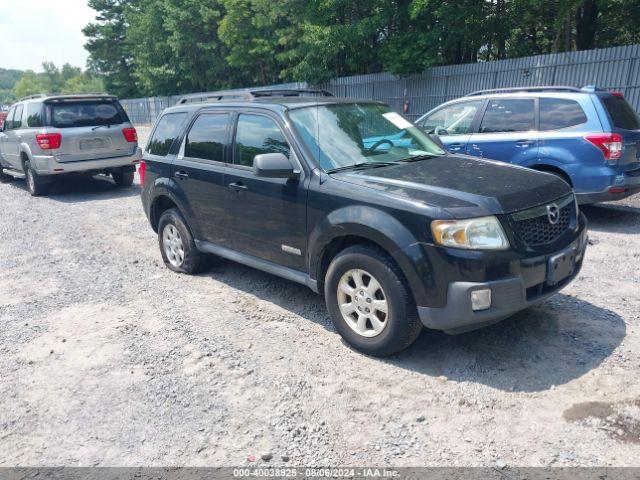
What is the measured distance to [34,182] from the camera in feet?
35.7

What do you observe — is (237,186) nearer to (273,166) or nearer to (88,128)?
(273,166)

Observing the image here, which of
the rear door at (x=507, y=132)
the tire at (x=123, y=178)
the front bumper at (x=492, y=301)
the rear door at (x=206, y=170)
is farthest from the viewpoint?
the tire at (x=123, y=178)

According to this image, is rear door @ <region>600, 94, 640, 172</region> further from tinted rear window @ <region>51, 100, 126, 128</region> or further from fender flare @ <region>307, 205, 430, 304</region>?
tinted rear window @ <region>51, 100, 126, 128</region>

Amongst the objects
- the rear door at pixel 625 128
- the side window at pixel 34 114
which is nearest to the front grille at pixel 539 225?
the rear door at pixel 625 128

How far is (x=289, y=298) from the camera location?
4.98 meters

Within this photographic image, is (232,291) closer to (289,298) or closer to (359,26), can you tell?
(289,298)

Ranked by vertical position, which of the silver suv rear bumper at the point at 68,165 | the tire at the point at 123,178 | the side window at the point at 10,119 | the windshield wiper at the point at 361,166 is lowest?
the tire at the point at 123,178

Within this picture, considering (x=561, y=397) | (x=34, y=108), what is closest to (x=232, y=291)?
(x=561, y=397)

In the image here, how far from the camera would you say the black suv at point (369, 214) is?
10.8 feet

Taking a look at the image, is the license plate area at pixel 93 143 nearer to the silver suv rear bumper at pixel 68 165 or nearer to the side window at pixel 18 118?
the silver suv rear bumper at pixel 68 165

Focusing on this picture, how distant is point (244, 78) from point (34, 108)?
28.1m

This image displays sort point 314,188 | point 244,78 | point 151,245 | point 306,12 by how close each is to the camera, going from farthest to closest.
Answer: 1. point 244,78
2. point 306,12
3. point 151,245
4. point 314,188

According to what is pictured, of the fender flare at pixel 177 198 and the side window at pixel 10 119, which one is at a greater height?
the side window at pixel 10 119

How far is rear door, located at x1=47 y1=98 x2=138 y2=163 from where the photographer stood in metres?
10.1
